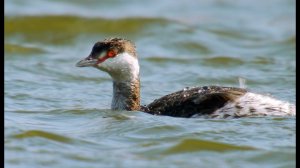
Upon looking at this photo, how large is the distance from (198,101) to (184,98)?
0.69ft

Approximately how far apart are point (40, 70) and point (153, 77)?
5.92 ft

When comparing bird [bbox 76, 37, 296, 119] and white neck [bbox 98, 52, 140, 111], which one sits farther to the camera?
white neck [bbox 98, 52, 140, 111]

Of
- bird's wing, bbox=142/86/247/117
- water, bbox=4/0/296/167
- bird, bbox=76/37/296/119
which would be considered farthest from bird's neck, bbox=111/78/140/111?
bird's wing, bbox=142/86/247/117

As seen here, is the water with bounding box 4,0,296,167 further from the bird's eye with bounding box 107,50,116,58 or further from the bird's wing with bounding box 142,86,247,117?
the bird's eye with bounding box 107,50,116,58

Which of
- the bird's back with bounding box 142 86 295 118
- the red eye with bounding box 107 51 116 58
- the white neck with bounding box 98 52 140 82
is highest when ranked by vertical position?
the red eye with bounding box 107 51 116 58

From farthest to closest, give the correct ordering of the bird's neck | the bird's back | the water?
the bird's neck < the bird's back < the water

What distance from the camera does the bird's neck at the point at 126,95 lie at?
1266 centimetres

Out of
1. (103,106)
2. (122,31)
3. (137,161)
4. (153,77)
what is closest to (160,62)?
(153,77)

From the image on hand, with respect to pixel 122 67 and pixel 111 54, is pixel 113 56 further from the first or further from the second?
pixel 122 67

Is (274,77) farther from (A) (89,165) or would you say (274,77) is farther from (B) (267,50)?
(A) (89,165)

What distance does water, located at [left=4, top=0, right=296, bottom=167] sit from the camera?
1078cm

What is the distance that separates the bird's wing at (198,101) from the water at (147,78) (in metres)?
0.11

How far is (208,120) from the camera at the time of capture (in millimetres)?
11891

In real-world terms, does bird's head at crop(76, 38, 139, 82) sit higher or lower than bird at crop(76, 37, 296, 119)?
higher
